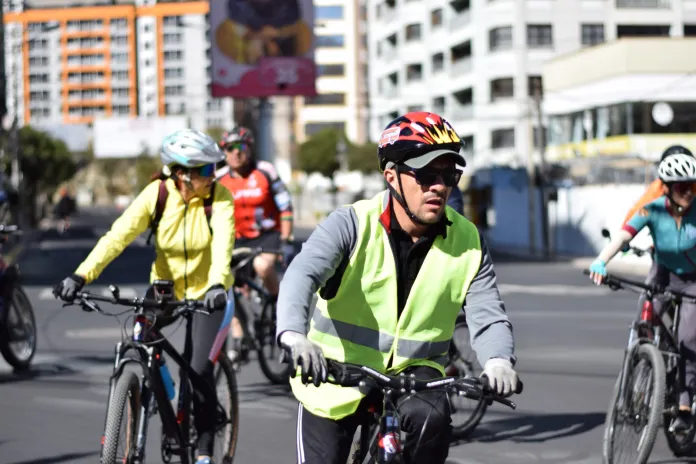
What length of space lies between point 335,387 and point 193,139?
8.84ft

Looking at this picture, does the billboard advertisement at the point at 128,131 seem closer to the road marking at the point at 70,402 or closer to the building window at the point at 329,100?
the building window at the point at 329,100

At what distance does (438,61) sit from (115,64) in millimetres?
120150

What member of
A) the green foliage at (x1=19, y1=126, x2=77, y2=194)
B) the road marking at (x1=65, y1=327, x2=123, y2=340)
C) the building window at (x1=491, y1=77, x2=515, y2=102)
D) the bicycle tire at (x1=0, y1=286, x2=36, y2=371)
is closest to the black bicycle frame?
the bicycle tire at (x1=0, y1=286, x2=36, y2=371)

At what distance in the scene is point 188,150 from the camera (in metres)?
6.19

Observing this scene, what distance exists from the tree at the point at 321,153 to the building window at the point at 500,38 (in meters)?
30.9

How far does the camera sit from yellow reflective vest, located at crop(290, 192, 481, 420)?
383 centimetres

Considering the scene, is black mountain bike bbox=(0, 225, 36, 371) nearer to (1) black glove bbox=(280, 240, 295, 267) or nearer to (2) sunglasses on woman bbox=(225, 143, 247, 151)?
(2) sunglasses on woman bbox=(225, 143, 247, 151)

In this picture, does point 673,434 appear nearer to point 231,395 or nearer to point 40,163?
point 231,395

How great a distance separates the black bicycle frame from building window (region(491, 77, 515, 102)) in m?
67.4

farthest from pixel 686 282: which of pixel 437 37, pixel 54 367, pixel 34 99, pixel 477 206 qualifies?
pixel 34 99

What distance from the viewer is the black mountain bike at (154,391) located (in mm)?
5195

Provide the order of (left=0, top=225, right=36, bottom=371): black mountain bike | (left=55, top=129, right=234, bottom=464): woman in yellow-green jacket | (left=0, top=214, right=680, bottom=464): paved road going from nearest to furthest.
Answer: (left=55, top=129, right=234, bottom=464): woman in yellow-green jacket
(left=0, top=214, right=680, bottom=464): paved road
(left=0, top=225, right=36, bottom=371): black mountain bike

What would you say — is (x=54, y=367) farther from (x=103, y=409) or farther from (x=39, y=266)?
(x=39, y=266)

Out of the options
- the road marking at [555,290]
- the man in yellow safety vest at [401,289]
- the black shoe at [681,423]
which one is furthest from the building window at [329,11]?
the man in yellow safety vest at [401,289]
